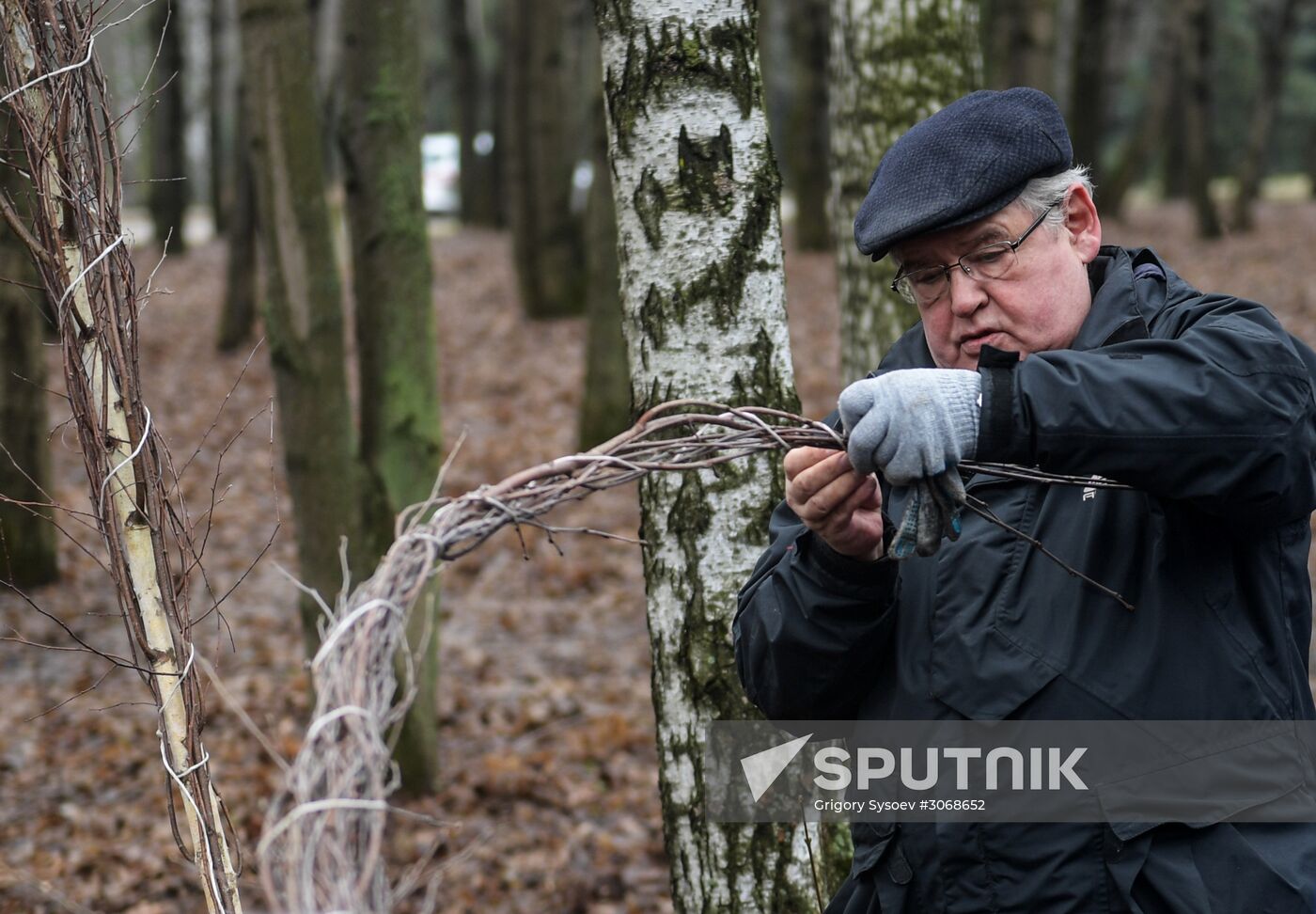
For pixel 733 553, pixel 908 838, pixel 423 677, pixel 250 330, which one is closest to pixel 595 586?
pixel 423 677

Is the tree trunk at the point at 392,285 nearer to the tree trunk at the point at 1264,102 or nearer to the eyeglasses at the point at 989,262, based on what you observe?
the eyeglasses at the point at 989,262

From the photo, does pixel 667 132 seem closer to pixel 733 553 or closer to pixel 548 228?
pixel 733 553

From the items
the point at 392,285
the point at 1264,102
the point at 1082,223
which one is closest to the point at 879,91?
the point at 392,285

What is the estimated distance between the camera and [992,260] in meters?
2.28

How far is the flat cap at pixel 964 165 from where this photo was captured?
222 centimetres

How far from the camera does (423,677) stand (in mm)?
5945

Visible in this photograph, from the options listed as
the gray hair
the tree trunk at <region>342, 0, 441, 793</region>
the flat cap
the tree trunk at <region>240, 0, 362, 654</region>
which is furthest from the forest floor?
the gray hair

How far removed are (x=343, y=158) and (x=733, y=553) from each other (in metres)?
3.82

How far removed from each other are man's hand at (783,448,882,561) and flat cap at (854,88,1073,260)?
453mm

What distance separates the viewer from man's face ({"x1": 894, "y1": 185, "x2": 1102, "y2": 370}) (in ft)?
7.43

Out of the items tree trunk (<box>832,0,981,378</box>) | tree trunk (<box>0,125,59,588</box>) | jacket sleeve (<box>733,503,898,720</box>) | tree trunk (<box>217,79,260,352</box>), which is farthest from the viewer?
tree trunk (<box>217,79,260,352</box>)

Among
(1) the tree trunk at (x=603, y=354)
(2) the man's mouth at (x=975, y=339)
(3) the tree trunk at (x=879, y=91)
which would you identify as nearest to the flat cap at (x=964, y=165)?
(2) the man's mouth at (x=975, y=339)

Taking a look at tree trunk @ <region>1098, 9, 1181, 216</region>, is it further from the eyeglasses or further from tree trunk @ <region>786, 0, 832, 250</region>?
the eyeglasses

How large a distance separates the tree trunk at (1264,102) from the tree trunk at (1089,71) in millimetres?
2234
